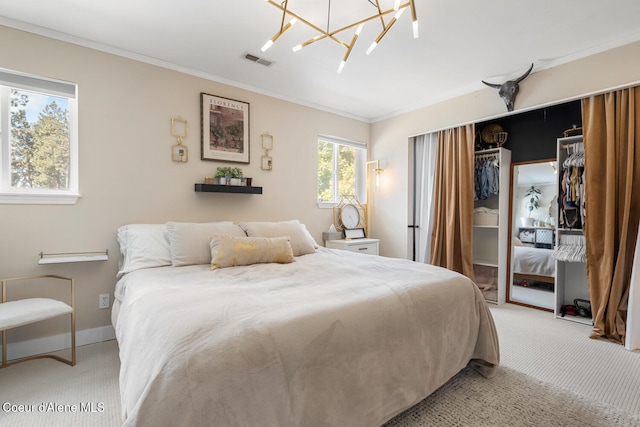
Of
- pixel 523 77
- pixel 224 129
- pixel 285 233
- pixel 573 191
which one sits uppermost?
pixel 523 77

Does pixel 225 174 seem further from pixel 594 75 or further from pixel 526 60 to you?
pixel 594 75

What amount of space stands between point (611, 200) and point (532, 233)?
40.4 inches

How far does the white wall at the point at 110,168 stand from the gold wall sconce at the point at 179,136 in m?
0.04

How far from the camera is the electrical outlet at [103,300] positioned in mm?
2617

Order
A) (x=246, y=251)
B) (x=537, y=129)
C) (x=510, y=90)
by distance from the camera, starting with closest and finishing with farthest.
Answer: (x=246, y=251)
(x=510, y=90)
(x=537, y=129)

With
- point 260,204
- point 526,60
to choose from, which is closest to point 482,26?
point 526,60

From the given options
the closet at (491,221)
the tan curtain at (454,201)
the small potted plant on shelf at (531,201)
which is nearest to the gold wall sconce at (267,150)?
the tan curtain at (454,201)

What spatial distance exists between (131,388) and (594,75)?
404 centimetres

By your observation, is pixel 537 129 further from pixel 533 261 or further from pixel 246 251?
pixel 246 251

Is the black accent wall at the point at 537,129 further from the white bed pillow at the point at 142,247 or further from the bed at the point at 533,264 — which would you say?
the white bed pillow at the point at 142,247

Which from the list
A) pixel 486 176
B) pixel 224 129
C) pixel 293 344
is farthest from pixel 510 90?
pixel 293 344

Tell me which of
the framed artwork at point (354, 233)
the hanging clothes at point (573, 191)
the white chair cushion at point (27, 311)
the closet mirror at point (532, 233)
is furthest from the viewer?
the framed artwork at point (354, 233)

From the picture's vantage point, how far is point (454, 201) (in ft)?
12.3

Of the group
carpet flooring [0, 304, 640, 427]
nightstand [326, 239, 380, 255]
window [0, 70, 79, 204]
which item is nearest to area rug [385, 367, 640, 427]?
carpet flooring [0, 304, 640, 427]
